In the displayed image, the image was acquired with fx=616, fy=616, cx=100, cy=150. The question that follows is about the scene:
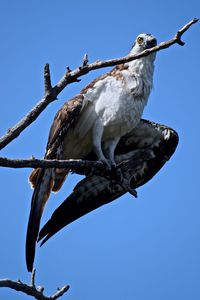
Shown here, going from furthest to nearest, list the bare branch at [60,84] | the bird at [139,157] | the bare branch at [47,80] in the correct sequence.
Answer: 1. the bird at [139,157]
2. the bare branch at [60,84]
3. the bare branch at [47,80]

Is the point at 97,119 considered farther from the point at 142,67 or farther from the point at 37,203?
the point at 37,203

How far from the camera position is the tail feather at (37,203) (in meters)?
7.18

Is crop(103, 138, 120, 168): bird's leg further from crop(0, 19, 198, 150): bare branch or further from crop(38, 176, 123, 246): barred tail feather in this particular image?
crop(0, 19, 198, 150): bare branch

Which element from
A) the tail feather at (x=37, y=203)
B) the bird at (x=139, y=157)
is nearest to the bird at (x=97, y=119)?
the tail feather at (x=37, y=203)

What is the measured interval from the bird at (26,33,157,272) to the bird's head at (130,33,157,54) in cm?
1

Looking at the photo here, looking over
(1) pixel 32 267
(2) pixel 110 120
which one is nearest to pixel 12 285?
(1) pixel 32 267

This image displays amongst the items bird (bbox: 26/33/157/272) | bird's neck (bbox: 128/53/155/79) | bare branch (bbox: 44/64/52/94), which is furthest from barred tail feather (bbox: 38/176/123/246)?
bare branch (bbox: 44/64/52/94)

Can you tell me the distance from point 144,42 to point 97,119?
4.39 feet

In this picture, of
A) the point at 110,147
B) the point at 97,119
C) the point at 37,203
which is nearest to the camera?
the point at 37,203

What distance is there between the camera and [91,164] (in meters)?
6.32

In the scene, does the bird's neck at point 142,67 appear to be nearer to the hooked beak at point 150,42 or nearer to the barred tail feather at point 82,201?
the hooked beak at point 150,42

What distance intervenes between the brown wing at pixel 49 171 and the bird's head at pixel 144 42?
118 centimetres

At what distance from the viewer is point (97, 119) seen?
7.88m

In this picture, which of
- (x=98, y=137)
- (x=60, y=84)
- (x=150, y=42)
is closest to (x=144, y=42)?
(x=150, y=42)
